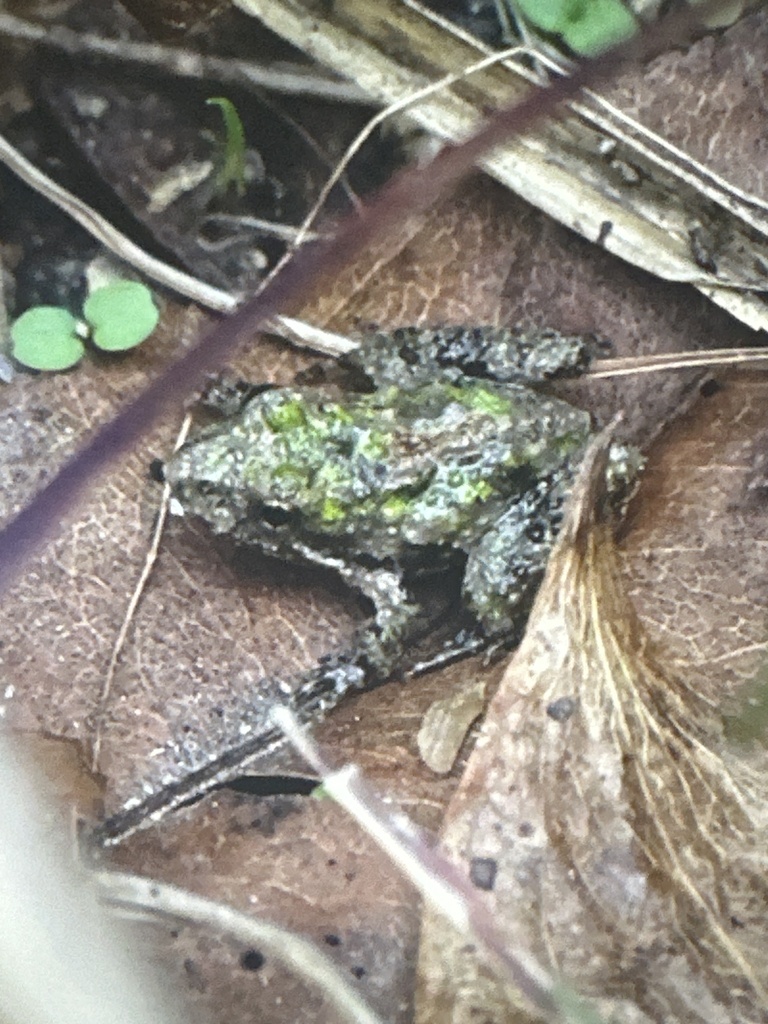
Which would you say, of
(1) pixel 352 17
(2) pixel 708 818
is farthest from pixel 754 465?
(1) pixel 352 17

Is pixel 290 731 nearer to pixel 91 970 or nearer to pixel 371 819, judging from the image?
pixel 371 819

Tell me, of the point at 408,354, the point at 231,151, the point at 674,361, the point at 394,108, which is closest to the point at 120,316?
the point at 231,151

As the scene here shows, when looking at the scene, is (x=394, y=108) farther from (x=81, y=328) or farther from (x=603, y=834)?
(x=603, y=834)

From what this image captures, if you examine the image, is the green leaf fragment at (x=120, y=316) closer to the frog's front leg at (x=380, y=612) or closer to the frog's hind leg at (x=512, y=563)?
the frog's front leg at (x=380, y=612)

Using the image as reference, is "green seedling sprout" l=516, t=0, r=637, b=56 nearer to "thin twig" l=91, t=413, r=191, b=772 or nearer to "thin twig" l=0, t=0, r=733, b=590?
"thin twig" l=0, t=0, r=733, b=590

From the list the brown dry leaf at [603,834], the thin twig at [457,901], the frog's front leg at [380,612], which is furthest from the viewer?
the frog's front leg at [380,612]

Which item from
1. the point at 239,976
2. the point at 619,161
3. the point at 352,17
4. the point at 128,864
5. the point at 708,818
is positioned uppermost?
the point at 352,17

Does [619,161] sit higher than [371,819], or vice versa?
[619,161]

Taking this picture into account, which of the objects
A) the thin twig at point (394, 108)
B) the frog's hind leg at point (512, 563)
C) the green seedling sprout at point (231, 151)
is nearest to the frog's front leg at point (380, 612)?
the frog's hind leg at point (512, 563)
